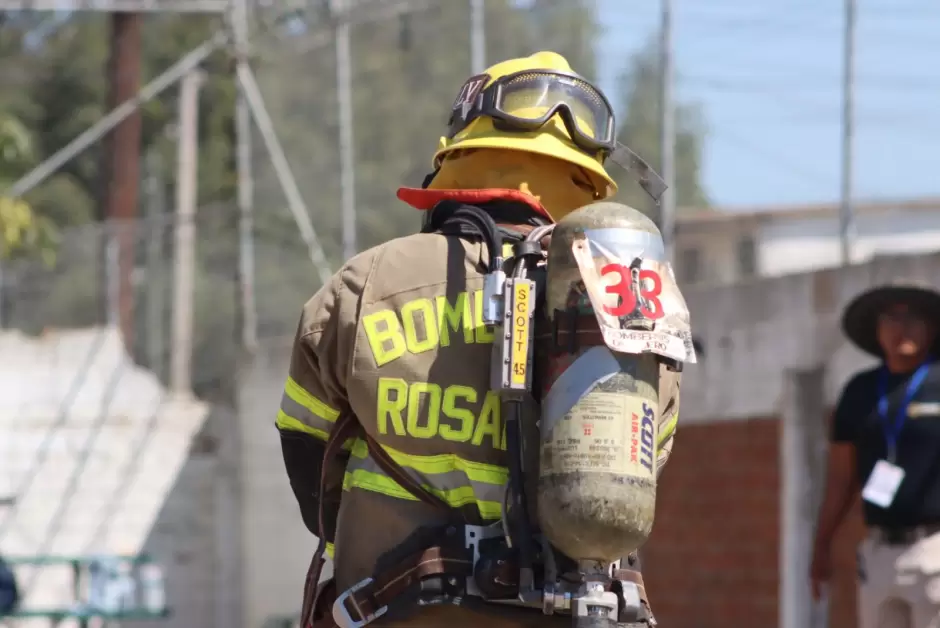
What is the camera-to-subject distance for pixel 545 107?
3.70 m

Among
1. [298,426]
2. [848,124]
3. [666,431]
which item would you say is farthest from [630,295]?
[848,124]

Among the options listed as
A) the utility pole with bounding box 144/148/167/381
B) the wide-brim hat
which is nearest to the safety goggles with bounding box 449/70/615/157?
the wide-brim hat

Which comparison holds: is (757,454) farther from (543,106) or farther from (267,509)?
(543,106)

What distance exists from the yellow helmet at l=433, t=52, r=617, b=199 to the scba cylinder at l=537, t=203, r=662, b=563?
407 mm

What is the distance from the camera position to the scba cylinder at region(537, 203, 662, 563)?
10.4 feet

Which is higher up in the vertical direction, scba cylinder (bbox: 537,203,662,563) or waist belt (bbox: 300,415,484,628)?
scba cylinder (bbox: 537,203,662,563)

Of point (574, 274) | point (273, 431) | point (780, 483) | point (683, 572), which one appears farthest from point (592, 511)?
point (273, 431)

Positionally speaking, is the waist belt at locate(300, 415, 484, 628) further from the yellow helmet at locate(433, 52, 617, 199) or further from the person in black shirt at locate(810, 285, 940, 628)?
the person in black shirt at locate(810, 285, 940, 628)

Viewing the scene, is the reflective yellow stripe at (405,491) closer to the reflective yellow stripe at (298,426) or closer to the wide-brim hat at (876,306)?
the reflective yellow stripe at (298,426)

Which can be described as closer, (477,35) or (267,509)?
(477,35)

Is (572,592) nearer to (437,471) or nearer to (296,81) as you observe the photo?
(437,471)

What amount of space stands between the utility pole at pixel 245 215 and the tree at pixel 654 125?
4.00 m

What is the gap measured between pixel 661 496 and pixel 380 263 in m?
6.66

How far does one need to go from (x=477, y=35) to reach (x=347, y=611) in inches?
298
